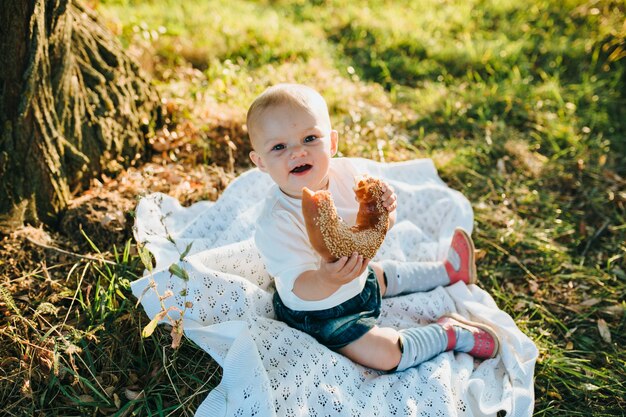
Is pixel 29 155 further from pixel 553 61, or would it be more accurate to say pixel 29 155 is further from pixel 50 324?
pixel 553 61

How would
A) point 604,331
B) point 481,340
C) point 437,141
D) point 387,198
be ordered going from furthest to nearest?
point 437,141 → point 604,331 → point 481,340 → point 387,198

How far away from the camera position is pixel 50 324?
2.82 meters

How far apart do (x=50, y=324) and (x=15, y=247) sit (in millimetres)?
635

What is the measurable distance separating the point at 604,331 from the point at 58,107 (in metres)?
3.53

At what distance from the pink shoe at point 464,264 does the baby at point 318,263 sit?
0.33 meters

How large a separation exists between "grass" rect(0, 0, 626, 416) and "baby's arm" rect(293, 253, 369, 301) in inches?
25.4

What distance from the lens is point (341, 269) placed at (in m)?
2.44

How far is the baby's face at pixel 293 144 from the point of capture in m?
2.54

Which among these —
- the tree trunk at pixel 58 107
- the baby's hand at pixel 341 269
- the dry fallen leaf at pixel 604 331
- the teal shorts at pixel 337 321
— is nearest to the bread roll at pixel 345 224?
the baby's hand at pixel 341 269

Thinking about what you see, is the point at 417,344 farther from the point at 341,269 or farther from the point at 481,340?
the point at 341,269

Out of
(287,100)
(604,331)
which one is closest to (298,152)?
(287,100)

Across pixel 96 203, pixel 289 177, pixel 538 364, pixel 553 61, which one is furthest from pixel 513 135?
pixel 96 203

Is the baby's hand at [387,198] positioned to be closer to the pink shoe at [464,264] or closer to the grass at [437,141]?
the pink shoe at [464,264]

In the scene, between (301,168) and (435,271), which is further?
(435,271)
